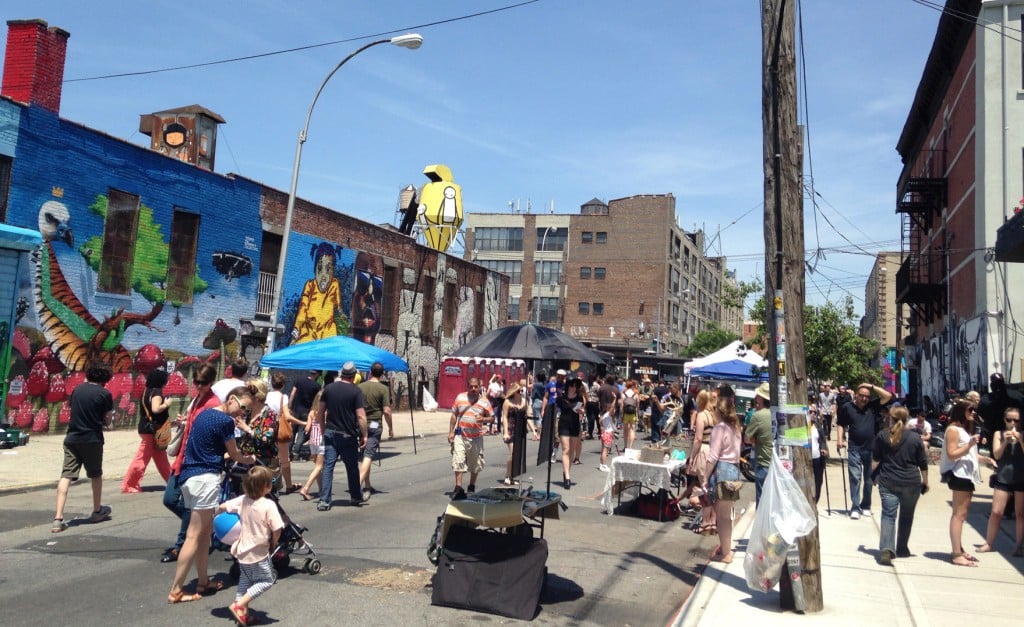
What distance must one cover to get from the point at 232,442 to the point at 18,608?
187cm

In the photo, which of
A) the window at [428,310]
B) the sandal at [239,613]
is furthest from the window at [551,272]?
the sandal at [239,613]

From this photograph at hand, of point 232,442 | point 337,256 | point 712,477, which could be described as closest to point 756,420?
point 712,477

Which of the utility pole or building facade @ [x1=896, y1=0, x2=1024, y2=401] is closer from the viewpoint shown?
the utility pole

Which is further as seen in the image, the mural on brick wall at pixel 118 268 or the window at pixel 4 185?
the mural on brick wall at pixel 118 268

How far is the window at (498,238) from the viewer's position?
79.6 meters

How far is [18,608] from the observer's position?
5895 mm

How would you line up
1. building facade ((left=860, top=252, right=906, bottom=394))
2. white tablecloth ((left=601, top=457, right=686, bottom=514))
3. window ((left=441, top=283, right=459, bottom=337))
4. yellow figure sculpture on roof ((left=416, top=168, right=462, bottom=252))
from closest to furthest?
white tablecloth ((left=601, top=457, right=686, bottom=514))
window ((left=441, top=283, right=459, bottom=337))
yellow figure sculpture on roof ((left=416, top=168, right=462, bottom=252))
building facade ((left=860, top=252, right=906, bottom=394))

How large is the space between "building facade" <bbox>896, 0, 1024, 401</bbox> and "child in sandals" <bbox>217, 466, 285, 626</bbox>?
57.6ft

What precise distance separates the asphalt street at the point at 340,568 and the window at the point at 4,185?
7.32 m

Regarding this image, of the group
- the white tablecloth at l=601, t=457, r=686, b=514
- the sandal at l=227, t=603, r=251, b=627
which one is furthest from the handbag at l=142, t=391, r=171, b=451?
the white tablecloth at l=601, t=457, r=686, b=514

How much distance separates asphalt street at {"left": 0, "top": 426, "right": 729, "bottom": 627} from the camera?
6109 millimetres

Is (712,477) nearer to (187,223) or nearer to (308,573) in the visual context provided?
(308,573)

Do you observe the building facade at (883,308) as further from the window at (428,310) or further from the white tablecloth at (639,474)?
the white tablecloth at (639,474)

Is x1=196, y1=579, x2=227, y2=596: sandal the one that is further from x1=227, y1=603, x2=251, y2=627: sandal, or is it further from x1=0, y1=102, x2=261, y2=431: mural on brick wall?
x1=0, y1=102, x2=261, y2=431: mural on brick wall
